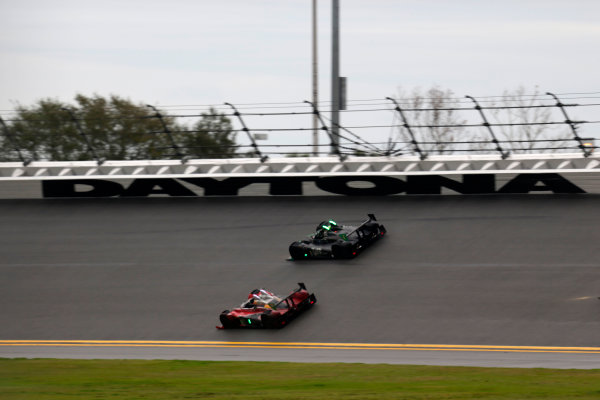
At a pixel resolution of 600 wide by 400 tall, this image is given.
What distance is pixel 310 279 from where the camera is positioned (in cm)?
1695

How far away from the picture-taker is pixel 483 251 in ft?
58.9

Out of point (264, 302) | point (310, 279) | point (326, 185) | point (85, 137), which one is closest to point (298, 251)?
point (310, 279)

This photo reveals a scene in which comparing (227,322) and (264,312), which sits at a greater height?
(264,312)

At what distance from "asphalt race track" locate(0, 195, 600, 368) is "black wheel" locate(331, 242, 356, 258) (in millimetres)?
226

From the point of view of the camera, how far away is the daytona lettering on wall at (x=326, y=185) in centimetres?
2094

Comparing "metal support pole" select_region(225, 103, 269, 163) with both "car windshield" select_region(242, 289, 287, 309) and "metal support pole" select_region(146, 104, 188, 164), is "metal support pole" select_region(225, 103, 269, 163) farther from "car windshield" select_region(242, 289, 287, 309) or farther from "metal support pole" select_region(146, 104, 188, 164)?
"car windshield" select_region(242, 289, 287, 309)

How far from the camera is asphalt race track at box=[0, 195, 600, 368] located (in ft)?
42.9

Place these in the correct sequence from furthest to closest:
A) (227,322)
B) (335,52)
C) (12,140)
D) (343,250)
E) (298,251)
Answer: (335,52), (12,140), (298,251), (343,250), (227,322)

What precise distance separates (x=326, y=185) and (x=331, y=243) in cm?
448

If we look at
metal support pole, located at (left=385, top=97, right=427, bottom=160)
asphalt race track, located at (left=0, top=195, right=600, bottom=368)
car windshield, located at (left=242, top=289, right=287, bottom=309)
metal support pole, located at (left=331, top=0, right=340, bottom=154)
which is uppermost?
metal support pole, located at (left=331, top=0, right=340, bottom=154)

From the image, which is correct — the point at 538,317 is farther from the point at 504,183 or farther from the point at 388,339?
the point at 504,183

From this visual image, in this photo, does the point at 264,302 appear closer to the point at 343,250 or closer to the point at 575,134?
the point at 343,250

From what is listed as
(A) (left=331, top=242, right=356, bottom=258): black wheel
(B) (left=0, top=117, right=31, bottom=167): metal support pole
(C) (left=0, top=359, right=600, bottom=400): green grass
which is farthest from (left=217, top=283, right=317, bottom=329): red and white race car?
(B) (left=0, top=117, right=31, bottom=167): metal support pole

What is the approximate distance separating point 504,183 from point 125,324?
11.1m
